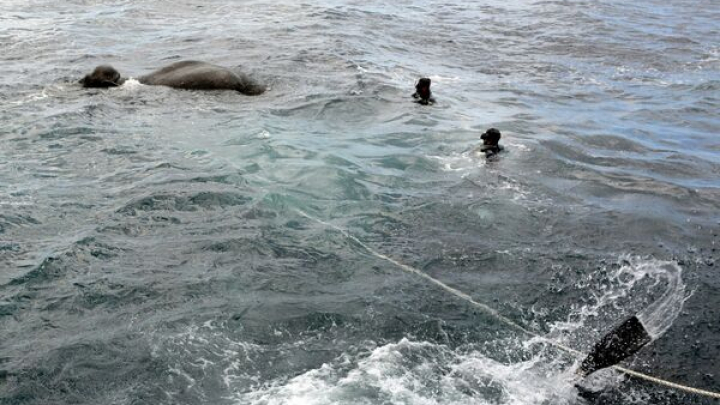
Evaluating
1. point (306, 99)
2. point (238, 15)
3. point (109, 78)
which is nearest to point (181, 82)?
point (109, 78)

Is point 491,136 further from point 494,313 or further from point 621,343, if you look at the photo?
point 621,343

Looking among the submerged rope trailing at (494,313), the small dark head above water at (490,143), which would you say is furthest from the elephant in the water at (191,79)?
the submerged rope trailing at (494,313)

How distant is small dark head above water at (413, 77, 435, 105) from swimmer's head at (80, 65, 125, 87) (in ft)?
17.3

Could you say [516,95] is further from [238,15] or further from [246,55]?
[238,15]

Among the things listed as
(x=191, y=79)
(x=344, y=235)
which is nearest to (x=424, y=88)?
(x=191, y=79)

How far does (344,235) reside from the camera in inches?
257

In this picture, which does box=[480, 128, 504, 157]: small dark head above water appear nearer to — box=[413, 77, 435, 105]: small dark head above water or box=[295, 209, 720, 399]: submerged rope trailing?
box=[413, 77, 435, 105]: small dark head above water

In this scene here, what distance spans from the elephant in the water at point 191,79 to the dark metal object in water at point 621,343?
831cm

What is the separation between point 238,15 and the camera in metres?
19.3

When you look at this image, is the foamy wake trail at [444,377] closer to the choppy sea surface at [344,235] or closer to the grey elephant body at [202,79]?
the choppy sea surface at [344,235]

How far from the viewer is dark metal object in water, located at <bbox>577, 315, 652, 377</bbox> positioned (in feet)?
14.3

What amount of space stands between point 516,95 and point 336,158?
5.51m

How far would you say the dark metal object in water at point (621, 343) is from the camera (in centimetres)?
435

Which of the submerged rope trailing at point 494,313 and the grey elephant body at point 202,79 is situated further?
the grey elephant body at point 202,79
